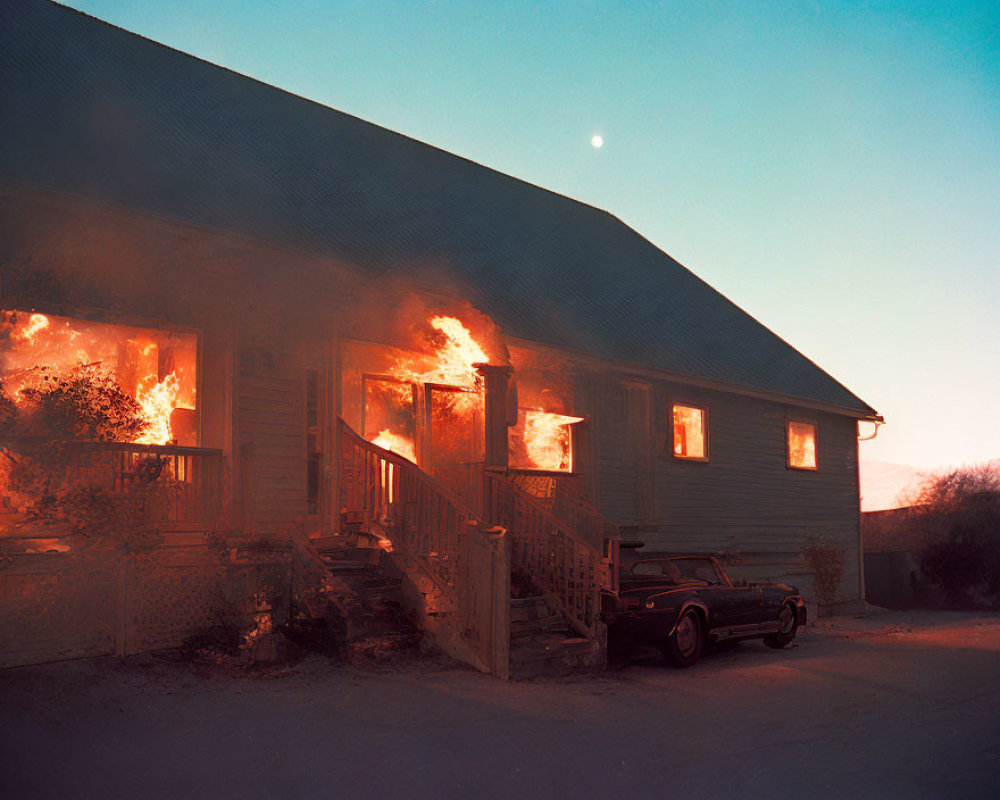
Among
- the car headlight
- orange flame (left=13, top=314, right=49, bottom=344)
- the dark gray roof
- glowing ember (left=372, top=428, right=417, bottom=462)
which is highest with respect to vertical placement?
the dark gray roof

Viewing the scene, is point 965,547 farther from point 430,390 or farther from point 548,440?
point 430,390

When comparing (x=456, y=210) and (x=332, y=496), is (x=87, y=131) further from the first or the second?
(x=456, y=210)

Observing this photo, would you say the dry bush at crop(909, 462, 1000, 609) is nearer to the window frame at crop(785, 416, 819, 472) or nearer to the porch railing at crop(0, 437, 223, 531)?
the window frame at crop(785, 416, 819, 472)

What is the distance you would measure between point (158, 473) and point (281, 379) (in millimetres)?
2777

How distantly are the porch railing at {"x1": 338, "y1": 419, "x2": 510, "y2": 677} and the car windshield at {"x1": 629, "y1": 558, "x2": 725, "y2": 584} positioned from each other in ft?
10.1

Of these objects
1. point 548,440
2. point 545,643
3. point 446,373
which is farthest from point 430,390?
point 545,643

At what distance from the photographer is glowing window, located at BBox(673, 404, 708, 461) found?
65.9ft

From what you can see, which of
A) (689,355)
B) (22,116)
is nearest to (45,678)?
(22,116)

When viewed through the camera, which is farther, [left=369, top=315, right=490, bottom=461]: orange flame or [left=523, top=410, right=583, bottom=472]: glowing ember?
[left=523, top=410, right=583, bottom=472]: glowing ember

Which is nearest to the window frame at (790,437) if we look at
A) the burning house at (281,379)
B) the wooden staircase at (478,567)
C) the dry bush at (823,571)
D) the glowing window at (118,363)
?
the dry bush at (823,571)

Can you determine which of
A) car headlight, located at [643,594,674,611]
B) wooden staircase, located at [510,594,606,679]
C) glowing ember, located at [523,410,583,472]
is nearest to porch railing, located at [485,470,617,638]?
wooden staircase, located at [510,594,606,679]

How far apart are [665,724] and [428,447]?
714 centimetres

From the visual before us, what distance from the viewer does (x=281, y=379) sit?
12570mm

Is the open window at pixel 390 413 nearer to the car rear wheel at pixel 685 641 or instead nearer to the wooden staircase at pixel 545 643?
the wooden staircase at pixel 545 643
